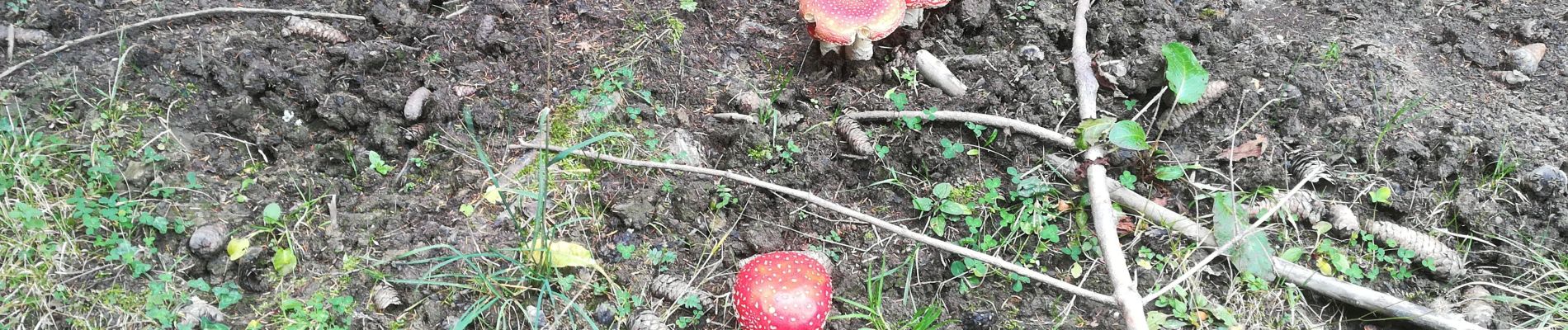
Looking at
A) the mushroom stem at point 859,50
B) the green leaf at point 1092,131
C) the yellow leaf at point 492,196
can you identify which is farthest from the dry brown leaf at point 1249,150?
the yellow leaf at point 492,196

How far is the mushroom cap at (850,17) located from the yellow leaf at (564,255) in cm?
114

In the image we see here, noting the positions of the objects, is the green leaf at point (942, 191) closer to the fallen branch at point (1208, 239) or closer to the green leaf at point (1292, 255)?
→ the fallen branch at point (1208, 239)

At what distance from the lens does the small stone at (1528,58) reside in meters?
2.83

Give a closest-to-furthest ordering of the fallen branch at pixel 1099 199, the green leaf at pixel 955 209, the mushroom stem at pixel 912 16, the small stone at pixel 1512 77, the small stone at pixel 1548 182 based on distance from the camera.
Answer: the fallen branch at pixel 1099 199
the small stone at pixel 1548 182
the green leaf at pixel 955 209
the small stone at pixel 1512 77
the mushroom stem at pixel 912 16

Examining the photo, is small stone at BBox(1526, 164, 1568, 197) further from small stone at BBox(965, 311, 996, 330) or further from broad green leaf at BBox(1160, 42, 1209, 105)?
small stone at BBox(965, 311, 996, 330)

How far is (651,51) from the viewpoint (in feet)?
9.95

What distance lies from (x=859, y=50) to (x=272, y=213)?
207cm

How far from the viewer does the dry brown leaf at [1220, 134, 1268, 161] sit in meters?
2.60

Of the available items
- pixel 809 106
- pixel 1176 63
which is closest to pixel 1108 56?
pixel 1176 63

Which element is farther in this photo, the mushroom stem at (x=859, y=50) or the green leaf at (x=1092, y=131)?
the mushroom stem at (x=859, y=50)

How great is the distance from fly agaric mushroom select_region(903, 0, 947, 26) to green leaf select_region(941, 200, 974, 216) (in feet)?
2.52

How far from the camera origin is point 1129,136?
2.47m

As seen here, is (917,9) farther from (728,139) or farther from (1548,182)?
(1548,182)

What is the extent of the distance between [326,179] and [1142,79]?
2875mm
